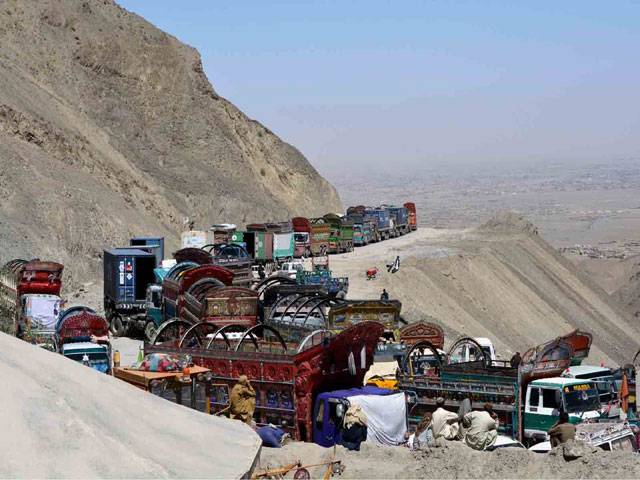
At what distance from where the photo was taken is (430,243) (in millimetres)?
63719

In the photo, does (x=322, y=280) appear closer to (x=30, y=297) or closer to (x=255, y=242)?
(x=255, y=242)

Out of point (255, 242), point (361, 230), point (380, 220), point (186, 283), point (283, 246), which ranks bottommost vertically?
point (186, 283)

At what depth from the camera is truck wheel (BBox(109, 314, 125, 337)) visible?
111ft

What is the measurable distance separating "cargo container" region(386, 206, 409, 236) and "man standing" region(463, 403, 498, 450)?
51.5 metres

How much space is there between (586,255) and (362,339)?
111 meters

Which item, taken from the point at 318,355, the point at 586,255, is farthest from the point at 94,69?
the point at 586,255

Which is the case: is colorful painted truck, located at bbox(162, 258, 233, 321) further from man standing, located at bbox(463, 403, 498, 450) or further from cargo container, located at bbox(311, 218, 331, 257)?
cargo container, located at bbox(311, 218, 331, 257)

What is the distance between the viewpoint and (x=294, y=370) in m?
19.2

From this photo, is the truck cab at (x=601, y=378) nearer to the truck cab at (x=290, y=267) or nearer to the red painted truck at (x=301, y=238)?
the truck cab at (x=290, y=267)

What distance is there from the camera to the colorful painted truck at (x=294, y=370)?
19219 mm

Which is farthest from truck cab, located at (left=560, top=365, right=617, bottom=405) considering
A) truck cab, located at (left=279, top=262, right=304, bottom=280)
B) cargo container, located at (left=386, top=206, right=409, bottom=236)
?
cargo container, located at (left=386, top=206, right=409, bottom=236)

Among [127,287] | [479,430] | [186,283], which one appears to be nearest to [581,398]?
[479,430]

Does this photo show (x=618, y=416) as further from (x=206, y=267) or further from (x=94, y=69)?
(x=94, y=69)

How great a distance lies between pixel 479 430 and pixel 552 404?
3.10 meters
